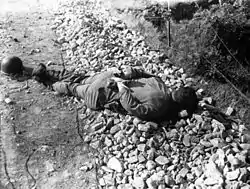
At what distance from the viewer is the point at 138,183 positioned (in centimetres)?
561

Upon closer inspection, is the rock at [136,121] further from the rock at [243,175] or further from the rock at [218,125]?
the rock at [243,175]

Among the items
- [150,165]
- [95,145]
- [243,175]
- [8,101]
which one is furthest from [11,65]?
[243,175]

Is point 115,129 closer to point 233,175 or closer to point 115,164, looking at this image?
point 115,164

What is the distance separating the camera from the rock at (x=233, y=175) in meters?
5.31

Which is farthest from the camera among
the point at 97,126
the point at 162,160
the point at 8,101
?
the point at 8,101

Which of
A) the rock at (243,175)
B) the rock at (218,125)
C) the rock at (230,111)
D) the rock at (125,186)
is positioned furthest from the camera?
the rock at (230,111)

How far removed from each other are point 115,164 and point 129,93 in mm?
1291

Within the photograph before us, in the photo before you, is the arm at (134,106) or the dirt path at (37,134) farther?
the arm at (134,106)

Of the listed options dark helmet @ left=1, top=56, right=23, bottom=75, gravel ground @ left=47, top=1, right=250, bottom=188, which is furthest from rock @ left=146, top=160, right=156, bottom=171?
dark helmet @ left=1, top=56, right=23, bottom=75

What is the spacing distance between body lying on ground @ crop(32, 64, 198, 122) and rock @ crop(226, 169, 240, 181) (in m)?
1.46

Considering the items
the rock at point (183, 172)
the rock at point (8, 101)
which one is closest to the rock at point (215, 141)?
the rock at point (183, 172)

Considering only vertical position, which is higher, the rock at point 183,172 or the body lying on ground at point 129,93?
the body lying on ground at point 129,93

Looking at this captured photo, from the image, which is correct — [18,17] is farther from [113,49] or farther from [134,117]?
[134,117]

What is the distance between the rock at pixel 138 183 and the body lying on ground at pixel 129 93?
1.19m
